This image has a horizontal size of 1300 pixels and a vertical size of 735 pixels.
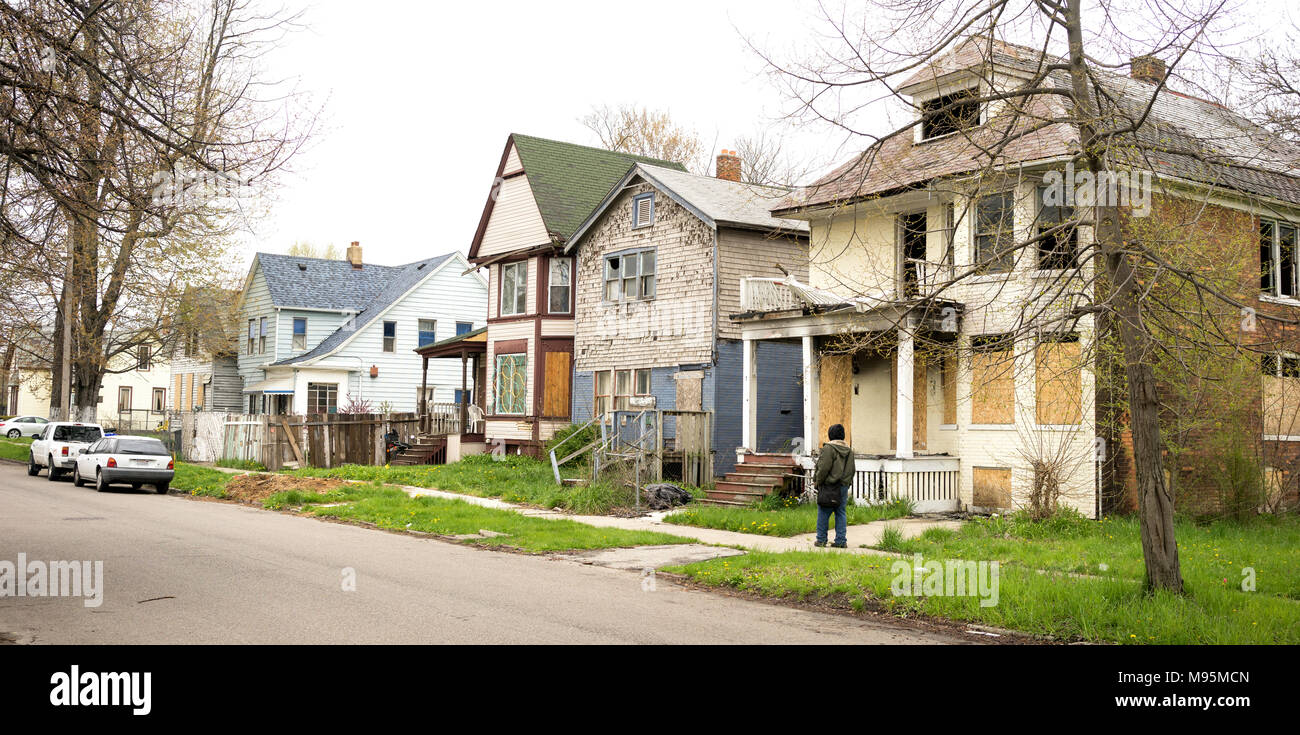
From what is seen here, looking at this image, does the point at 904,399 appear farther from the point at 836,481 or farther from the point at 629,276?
the point at 629,276

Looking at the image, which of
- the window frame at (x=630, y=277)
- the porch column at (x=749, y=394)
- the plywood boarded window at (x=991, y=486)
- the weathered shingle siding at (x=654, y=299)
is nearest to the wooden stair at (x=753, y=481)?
the porch column at (x=749, y=394)

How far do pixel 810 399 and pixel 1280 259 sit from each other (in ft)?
32.4

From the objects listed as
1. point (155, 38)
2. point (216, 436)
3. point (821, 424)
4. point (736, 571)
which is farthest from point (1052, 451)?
point (216, 436)

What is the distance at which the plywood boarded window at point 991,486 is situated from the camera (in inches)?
759

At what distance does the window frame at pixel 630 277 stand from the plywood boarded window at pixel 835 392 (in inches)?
257

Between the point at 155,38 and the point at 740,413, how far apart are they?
16.3 m

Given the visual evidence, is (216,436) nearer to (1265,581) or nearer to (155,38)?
(155,38)

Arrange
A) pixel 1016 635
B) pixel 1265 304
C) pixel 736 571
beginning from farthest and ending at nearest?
pixel 1265 304
pixel 736 571
pixel 1016 635

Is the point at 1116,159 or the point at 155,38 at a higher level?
the point at 155,38

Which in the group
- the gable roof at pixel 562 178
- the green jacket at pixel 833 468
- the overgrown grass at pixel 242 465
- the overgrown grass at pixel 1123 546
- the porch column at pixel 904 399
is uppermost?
the gable roof at pixel 562 178

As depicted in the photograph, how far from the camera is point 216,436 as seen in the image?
34906 millimetres

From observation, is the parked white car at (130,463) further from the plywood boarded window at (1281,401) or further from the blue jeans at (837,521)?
the plywood boarded window at (1281,401)

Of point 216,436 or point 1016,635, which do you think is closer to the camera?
point 1016,635

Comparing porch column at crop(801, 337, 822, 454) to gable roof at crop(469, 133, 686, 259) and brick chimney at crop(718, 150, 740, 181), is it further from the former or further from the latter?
brick chimney at crop(718, 150, 740, 181)
